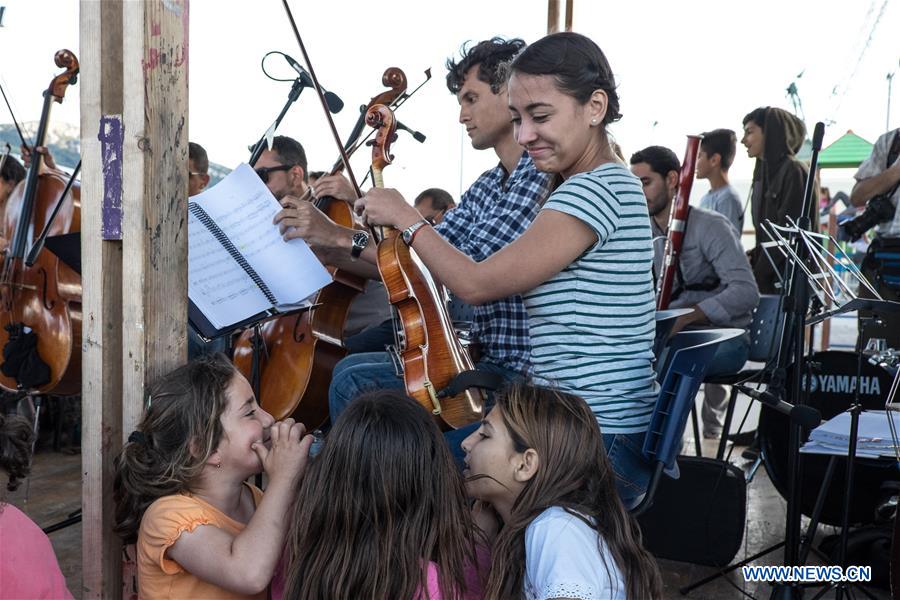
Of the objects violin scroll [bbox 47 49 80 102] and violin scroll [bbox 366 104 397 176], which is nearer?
violin scroll [bbox 366 104 397 176]

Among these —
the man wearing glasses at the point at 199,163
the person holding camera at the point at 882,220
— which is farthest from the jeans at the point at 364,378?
the man wearing glasses at the point at 199,163

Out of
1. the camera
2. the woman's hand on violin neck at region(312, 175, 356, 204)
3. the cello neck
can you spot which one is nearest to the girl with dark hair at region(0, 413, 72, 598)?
the woman's hand on violin neck at region(312, 175, 356, 204)

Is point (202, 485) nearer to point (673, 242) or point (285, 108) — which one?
point (285, 108)

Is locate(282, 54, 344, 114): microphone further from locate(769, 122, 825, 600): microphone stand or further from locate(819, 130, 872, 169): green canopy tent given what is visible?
locate(819, 130, 872, 169): green canopy tent

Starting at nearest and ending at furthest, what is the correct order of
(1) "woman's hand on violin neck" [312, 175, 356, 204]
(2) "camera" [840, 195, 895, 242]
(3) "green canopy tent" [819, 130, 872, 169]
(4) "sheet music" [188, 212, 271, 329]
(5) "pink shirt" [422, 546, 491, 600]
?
(5) "pink shirt" [422, 546, 491, 600] < (4) "sheet music" [188, 212, 271, 329] < (1) "woman's hand on violin neck" [312, 175, 356, 204] < (2) "camera" [840, 195, 895, 242] < (3) "green canopy tent" [819, 130, 872, 169]

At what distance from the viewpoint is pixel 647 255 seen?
179 cm

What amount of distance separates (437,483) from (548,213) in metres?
0.58

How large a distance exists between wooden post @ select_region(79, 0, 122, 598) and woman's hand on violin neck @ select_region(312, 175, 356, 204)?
133cm

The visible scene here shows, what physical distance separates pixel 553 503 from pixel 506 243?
80 cm

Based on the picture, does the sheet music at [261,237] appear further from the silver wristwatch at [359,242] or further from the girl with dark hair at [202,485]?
the girl with dark hair at [202,485]

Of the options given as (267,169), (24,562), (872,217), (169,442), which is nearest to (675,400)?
(169,442)

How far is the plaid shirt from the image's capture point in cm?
215

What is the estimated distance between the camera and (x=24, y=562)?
55.7 inches

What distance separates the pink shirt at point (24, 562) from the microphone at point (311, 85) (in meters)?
1.74
